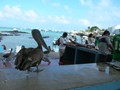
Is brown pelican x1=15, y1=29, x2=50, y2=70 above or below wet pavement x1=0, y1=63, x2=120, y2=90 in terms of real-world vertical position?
above

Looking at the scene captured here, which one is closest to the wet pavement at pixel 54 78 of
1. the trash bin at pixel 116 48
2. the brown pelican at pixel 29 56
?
the brown pelican at pixel 29 56

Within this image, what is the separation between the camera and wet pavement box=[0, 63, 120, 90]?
5.19 feet

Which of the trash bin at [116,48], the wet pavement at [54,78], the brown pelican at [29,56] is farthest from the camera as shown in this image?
the trash bin at [116,48]

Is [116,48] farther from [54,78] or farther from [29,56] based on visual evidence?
[29,56]

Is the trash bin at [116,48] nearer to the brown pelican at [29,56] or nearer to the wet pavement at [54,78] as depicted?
the wet pavement at [54,78]

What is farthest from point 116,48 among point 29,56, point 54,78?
point 29,56

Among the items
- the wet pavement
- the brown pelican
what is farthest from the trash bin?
the brown pelican

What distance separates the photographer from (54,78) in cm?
189

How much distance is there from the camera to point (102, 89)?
5.85 ft

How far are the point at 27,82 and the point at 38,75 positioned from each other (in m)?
0.28

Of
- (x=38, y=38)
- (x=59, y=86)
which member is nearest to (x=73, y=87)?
(x=59, y=86)

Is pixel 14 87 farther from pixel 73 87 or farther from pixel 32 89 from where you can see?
pixel 73 87

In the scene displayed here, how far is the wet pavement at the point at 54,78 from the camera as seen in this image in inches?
62.2

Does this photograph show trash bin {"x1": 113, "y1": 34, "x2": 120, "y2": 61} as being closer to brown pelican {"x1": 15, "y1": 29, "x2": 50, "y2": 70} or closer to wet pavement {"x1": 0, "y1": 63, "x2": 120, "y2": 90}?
wet pavement {"x1": 0, "y1": 63, "x2": 120, "y2": 90}
